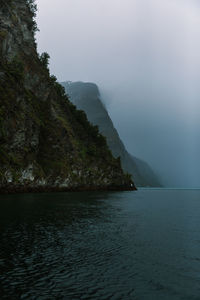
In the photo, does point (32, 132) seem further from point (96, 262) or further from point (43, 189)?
point (96, 262)

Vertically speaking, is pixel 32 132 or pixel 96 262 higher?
pixel 32 132

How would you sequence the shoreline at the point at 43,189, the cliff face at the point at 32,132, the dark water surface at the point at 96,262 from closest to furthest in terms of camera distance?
the dark water surface at the point at 96,262 → the shoreline at the point at 43,189 → the cliff face at the point at 32,132

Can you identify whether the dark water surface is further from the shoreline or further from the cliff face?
the cliff face

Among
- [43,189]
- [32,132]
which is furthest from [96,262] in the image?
[32,132]

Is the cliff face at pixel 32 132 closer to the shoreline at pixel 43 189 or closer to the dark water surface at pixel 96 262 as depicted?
the shoreline at pixel 43 189

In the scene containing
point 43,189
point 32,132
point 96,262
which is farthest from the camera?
point 32,132

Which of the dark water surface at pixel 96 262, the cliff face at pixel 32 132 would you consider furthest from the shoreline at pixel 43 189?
the dark water surface at pixel 96 262

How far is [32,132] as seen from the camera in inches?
3120

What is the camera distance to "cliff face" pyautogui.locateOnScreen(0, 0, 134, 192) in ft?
224

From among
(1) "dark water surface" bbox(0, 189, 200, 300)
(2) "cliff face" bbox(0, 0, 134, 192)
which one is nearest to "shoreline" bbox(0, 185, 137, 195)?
(2) "cliff face" bbox(0, 0, 134, 192)

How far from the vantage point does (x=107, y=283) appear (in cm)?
1127

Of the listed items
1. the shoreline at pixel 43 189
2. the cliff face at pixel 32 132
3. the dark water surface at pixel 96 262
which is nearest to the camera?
the dark water surface at pixel 96 262

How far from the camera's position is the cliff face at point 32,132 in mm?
68188

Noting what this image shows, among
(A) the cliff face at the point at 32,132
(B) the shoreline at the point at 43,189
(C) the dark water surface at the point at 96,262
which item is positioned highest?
(A) the cliff face at the point at 32,132
